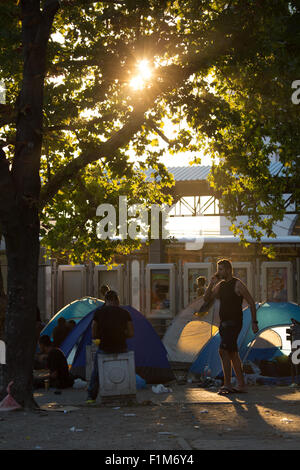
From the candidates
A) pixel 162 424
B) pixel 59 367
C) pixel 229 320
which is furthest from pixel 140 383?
pixel 162 424

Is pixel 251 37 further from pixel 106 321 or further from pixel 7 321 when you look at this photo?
pixel 7 321

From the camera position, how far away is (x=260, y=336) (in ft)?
51.2

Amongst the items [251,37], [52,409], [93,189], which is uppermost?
[251,37]

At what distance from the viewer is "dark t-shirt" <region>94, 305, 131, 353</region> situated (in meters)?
11.0

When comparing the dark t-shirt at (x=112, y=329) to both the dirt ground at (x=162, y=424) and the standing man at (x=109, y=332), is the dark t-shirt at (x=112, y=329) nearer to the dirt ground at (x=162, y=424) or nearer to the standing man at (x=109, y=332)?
the standing man at (x=109, y=332)

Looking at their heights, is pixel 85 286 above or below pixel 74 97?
below

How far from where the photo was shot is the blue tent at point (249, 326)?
48.9 ft

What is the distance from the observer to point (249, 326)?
15031mm

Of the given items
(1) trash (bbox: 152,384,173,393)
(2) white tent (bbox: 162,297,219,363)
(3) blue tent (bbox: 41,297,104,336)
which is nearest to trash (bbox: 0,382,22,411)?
(1) trash (bbox: 152,384,173,393)
